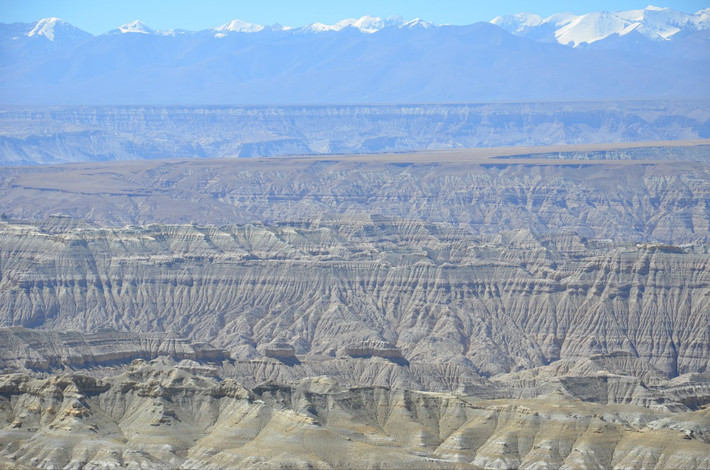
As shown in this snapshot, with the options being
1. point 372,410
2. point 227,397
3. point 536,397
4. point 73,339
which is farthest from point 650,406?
point 73,339

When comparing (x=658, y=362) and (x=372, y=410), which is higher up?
(x=372, y=410)

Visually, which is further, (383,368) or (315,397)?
(383,368)

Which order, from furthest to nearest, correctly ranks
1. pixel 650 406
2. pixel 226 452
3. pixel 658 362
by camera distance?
1. pixel 658 362
2. pixel 650 406
3. pixel 226 452

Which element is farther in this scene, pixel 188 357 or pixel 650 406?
pixel 188 357

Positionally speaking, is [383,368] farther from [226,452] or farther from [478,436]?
[226,452]

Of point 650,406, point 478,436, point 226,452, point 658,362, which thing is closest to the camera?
point 226,452

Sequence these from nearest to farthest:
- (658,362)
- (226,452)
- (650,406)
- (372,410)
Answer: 1. (226,452)
2. (372,410)
3. (650,406)
4. (658,362)

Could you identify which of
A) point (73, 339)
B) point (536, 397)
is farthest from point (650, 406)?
point (73, 339)

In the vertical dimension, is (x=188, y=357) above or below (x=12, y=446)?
below

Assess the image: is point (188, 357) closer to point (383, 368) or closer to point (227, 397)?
point (383, 368)
